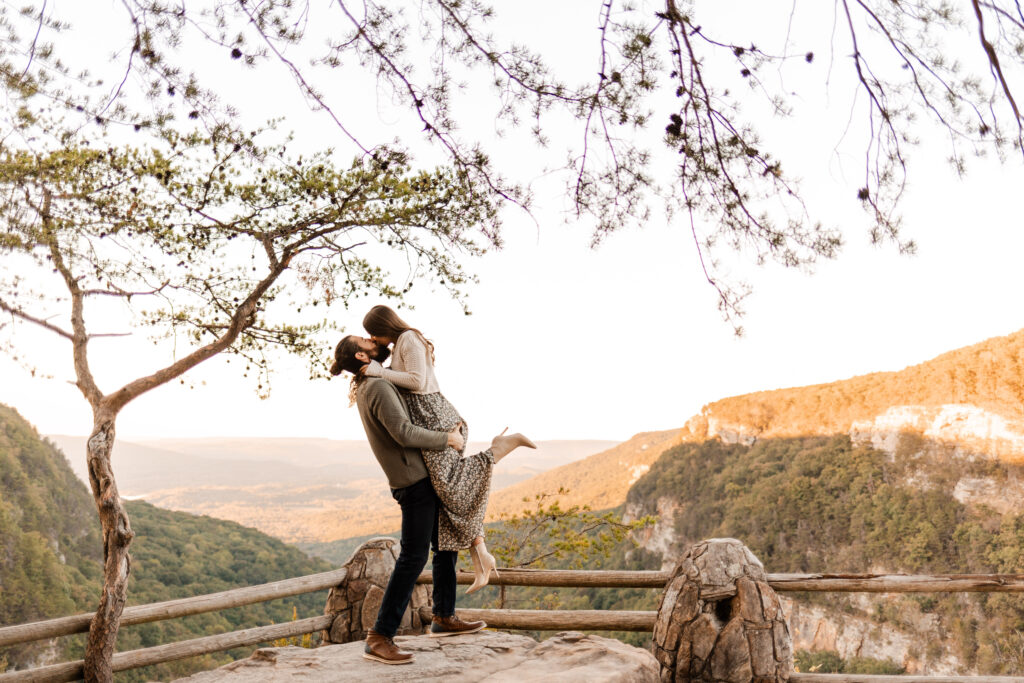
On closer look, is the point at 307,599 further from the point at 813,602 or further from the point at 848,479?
the point at 848,479

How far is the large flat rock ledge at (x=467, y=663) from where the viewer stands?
236 centimetres

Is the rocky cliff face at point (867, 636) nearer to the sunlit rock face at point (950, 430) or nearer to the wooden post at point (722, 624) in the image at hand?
the sunlit rock face at point (950, 430)

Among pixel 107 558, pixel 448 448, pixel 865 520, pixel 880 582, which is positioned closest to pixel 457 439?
pixel 448 448

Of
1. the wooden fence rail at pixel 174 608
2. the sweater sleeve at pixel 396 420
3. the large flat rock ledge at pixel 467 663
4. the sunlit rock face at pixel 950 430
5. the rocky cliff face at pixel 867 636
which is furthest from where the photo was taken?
the sunlit rock face at pixel 950 430

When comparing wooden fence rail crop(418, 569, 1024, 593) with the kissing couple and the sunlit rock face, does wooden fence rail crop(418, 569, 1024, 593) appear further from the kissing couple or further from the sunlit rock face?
the sunlit rock face

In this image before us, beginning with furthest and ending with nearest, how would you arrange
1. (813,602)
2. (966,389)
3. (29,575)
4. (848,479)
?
(966,389) < (848,479) < (813,602) < (29,575)

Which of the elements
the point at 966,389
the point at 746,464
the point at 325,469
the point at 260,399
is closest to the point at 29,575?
the point at 260,399

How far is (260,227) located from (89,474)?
69.5 inches

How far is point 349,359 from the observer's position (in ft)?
8.54

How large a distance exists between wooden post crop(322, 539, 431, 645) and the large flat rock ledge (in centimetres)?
91

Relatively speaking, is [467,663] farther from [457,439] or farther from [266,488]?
[266,488]

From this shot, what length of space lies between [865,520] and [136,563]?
3494 cm

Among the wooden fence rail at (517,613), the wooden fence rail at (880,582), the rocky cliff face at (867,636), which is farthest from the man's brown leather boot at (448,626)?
the rocky cliff face at (867,636)

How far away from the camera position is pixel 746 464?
1839 inches
